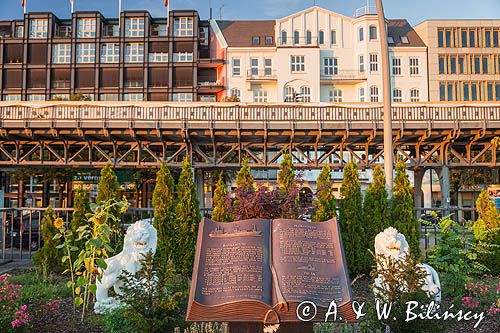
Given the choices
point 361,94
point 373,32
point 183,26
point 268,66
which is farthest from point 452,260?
point 183,26

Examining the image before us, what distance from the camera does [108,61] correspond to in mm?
56125

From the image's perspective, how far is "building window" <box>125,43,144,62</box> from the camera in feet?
184

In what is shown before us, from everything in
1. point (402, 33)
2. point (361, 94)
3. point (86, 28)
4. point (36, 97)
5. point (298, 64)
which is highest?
point (86, 28)

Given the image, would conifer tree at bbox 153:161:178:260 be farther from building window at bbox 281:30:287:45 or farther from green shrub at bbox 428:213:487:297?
building window at bbox 281:30:287:45

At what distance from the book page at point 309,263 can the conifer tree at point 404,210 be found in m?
6.40

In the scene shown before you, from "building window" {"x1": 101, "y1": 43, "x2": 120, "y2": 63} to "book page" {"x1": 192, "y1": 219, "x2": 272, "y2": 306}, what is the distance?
5404cm

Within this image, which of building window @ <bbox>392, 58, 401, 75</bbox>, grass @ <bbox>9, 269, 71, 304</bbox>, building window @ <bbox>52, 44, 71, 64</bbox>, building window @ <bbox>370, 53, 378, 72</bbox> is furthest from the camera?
building window @ <bbox>52, 44, 71, 64</bbox>

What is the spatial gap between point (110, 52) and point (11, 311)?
53.9 m

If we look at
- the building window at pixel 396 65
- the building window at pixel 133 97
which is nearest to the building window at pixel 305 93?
the building window at pixel 396 65

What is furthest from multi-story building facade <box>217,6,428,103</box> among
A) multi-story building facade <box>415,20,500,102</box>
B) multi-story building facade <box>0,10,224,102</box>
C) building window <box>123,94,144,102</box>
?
building window <box>123,94,144,102</box>

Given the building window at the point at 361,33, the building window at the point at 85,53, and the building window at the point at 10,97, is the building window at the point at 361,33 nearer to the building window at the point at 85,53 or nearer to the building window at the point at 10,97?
the building window at the point at 85,53

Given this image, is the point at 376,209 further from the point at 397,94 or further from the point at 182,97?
the point at 182,97

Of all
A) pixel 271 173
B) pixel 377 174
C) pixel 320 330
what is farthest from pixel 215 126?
pixel 271 173

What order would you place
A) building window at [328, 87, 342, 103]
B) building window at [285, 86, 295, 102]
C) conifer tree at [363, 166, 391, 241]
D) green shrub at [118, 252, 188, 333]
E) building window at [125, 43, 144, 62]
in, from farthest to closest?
1. building window at [125, 43, 144, 62]
2. building window at [328, 87, 342, 103]
3. building window at [285, 86, 295, 102]
4. conifer tree at [363, 166, 391, 241]
5. green shrub at [118, 252, 188, 333]
